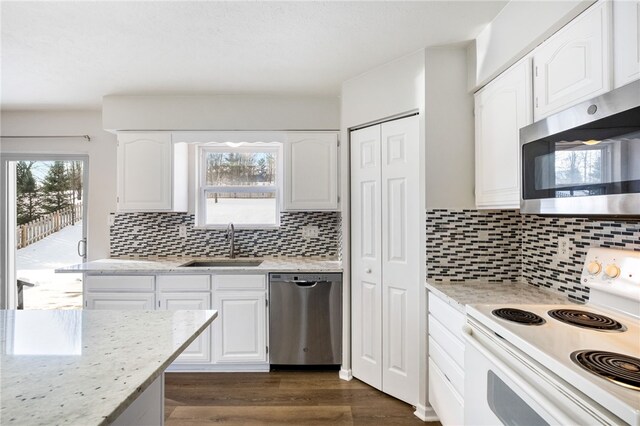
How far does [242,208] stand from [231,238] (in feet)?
1.07

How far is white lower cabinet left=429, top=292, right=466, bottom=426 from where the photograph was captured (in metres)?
1.57

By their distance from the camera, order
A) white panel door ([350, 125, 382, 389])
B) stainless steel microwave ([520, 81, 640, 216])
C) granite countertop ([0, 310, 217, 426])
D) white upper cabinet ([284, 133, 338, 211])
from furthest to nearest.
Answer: white upper cabinet ([284, 133, 338, 211])
white panel door ([350, 125, 382, 389])
stainless steel microwave ([520, 81, 640, 216])
granite countertop ([0, 310, 217, 426])

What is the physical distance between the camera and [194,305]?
262 centimetres

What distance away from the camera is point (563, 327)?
47.0 inches

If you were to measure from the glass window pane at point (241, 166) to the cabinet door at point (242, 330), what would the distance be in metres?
1.19

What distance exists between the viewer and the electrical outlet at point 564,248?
5.59ft

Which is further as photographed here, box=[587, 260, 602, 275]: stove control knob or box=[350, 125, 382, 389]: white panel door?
box=[350, 125, 382, 389]: white panel door

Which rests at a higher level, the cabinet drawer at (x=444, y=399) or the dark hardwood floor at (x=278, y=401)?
the cabinet drawer at (x=444, y=399)

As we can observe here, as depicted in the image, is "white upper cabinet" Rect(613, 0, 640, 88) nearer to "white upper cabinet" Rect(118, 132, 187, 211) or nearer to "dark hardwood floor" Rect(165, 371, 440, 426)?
"dark hardwood floor" Rect(165, 371, 440, 426)

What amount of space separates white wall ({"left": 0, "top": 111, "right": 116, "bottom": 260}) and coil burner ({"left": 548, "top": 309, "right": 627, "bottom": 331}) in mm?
3696

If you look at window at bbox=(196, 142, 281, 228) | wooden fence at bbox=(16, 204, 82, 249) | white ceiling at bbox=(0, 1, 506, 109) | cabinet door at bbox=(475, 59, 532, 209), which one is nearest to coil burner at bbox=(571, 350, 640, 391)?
cabinet door at bbox=(475, 59, 532, 209)

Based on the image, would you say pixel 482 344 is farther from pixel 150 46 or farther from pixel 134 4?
pixel 150 46

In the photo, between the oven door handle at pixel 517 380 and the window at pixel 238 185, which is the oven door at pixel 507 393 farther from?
the window at pixel 238 185

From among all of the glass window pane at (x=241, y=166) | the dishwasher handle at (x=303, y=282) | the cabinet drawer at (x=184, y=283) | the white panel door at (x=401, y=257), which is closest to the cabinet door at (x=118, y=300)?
the cabinet drawer at (x=184, y=283)
